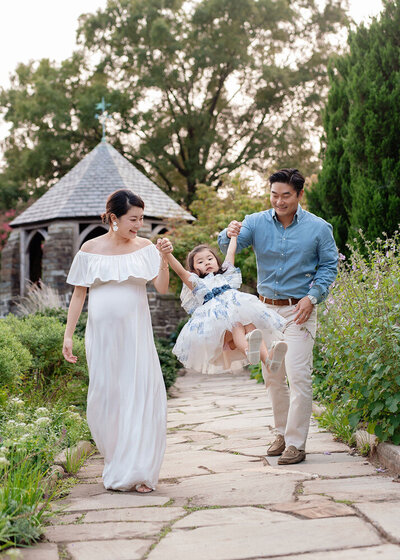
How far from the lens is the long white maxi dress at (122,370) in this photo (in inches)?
165

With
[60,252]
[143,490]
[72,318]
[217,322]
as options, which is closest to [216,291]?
[217,322]

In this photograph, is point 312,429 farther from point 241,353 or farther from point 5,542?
point 5,542

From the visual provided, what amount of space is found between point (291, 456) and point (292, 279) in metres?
1.26

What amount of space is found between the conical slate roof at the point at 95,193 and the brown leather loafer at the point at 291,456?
1245 centimetres

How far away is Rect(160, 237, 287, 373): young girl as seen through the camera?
4555 millimetres

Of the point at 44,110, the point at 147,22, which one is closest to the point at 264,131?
the point at 147,22

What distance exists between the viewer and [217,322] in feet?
15.0

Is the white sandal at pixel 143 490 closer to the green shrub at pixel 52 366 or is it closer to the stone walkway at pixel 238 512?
the stone walkway at pixel 238 512

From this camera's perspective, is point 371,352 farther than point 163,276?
Yes

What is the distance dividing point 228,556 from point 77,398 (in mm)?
4717

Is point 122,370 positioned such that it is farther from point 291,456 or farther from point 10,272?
point 10,272

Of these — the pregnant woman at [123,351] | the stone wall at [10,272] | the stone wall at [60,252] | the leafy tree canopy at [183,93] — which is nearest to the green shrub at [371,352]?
the pregnant woman at [123,351]

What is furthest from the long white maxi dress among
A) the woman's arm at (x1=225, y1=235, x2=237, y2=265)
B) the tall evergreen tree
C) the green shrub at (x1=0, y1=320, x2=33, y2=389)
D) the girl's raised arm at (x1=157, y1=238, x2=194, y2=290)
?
the tall evergreen tree

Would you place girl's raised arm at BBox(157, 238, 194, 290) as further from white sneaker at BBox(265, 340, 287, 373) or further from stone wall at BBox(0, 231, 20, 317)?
stone wall at BBox(0, 231, 20, 317)
